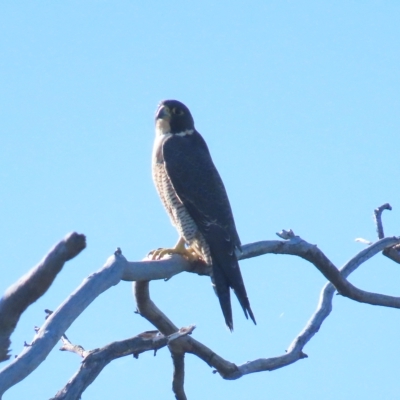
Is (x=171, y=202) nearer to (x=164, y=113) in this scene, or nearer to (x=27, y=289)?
(x=164, y=113)

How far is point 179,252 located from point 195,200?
0.47 meters

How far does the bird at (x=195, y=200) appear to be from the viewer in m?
4.95

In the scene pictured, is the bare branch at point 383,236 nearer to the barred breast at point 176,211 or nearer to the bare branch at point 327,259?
the bare branch at point 327,259

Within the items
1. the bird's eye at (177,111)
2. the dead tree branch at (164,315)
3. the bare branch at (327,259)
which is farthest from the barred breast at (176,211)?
the bare branch at (327,259)

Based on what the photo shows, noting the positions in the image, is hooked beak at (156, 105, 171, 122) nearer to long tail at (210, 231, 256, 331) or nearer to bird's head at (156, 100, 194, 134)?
bird's head at (156, 100, 194, 134)

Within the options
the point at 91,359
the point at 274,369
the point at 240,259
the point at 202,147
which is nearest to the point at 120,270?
the point at 91,359

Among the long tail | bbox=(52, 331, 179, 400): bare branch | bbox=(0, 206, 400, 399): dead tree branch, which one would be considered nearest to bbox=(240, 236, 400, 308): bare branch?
bbox=(0, 206, 400, 399): dead tree branch

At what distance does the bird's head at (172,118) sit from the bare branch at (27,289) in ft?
12.7

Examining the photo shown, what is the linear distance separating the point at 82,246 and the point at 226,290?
8.59 ft

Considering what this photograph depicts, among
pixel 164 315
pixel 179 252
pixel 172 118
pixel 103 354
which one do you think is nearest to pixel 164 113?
pixel 172 118

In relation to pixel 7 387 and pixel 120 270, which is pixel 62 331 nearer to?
pixel 7 387

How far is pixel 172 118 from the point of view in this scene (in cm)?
614

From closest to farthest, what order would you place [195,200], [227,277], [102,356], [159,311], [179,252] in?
1. [102,356]
2. [159,311]
3. [227,277]
4. [179,252]
5. [195,200]

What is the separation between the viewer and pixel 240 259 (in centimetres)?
486
